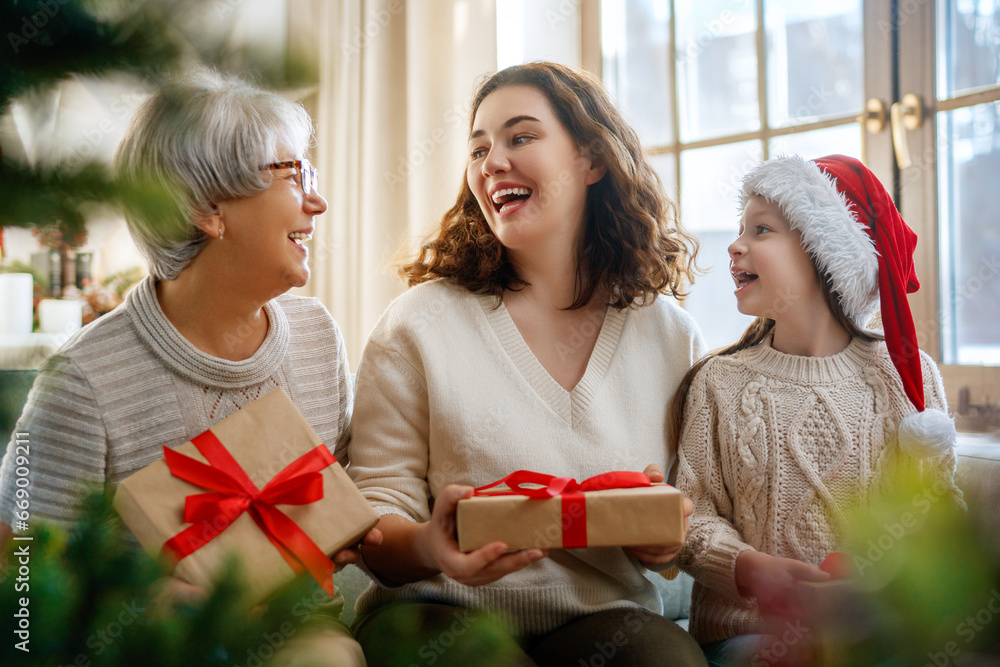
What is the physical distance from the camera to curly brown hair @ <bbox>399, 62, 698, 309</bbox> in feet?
4.94

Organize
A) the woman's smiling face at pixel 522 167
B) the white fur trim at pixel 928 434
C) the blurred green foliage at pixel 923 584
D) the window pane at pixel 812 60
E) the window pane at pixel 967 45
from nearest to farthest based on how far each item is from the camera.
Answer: the blurred green foliage at pixel 923 584 < the white fur trim at pixel 928 434 < the woman's smiling face at pixel 522 167 < the window pane at pixel 967 45 < the window pane at pixel 812 60

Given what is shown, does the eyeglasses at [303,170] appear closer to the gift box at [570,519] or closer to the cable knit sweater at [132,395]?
the cable knit sweater at [132,395]

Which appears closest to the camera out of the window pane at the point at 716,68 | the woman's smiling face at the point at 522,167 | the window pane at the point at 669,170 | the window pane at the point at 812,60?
the woman's smiling face at the point at 522,167

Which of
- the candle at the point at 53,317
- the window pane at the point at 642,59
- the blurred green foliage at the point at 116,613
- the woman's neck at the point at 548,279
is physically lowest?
the blurred green foliage at the point at 116,613

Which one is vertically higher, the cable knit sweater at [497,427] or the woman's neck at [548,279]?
the woman's neck at [548,279]

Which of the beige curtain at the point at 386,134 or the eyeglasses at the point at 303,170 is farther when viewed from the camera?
the beige curtain at the point at 386,134

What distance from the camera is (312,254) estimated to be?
2.82 m

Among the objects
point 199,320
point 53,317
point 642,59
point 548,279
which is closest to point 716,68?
point 642,59

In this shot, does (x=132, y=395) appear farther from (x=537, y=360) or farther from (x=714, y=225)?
(x=714, y=225)

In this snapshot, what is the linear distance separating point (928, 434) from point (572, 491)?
58cm

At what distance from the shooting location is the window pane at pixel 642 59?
265 centimetres

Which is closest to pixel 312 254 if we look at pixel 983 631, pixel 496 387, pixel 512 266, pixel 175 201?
pixel 512 266

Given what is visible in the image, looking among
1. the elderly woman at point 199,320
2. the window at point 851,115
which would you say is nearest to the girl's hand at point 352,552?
the elderly woman at point 199,320

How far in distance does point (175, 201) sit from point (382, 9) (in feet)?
8.71
